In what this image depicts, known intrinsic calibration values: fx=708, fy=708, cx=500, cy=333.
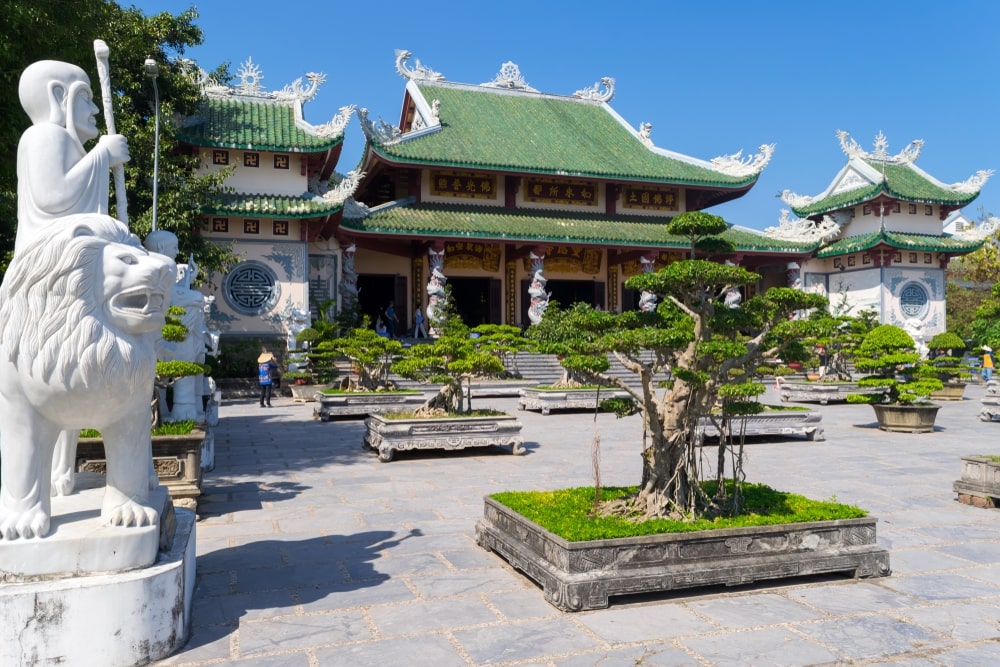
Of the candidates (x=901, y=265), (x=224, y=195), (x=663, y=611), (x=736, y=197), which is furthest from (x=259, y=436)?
(x=901, y=265)

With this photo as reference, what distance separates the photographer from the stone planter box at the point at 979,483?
21.5 ft

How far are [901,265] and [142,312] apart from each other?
99.2ft

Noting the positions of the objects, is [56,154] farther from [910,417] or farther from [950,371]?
[950,371]

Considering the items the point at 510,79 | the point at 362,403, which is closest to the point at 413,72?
the point at 510,79

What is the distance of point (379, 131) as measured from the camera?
2159 cm

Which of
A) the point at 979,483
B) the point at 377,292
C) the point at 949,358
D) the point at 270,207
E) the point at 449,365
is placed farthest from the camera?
the point at 377,292

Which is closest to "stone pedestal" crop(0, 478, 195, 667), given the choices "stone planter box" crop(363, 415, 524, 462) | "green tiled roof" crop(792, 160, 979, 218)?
"stone planter box" crop(363, 415, 524, 462)

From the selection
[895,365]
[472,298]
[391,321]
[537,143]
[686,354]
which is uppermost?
[537,143]

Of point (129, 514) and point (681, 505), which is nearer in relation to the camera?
point (129, 514)

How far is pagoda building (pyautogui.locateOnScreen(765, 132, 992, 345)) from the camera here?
1070 inches

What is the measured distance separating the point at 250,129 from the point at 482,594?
60.2 ft

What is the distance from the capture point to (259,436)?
11203 mm

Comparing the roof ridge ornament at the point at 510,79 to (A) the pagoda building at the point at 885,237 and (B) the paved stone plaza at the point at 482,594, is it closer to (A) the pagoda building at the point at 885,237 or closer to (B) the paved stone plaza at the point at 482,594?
(A) the pagoda building at the point at 885,237

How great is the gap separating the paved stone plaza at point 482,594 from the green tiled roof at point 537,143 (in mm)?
16424
